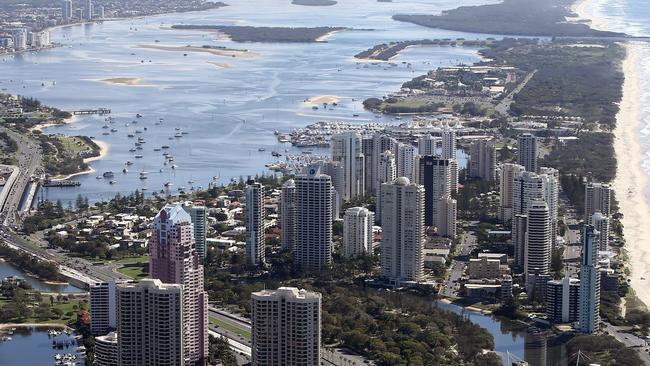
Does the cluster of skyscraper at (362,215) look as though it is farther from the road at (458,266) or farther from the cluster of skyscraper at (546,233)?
the cluster of skyscraper at (546,233)

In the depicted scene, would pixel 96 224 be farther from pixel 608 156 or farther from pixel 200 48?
pixel 200 48

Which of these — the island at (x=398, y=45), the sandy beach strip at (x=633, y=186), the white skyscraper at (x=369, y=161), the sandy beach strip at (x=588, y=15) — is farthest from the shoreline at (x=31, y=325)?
the sandy beach strip at (x=588, y=15)

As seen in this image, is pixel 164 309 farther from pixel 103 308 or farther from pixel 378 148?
pixel 378 148

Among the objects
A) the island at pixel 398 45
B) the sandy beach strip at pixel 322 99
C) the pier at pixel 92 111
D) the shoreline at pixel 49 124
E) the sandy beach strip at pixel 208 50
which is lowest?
the shoreline at pixel 49 124

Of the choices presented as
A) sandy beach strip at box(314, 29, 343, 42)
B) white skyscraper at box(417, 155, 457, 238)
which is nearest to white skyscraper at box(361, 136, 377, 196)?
white skyscraper at box(417, 155, 457, 238)

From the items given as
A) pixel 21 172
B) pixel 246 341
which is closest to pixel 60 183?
pixel 21 172

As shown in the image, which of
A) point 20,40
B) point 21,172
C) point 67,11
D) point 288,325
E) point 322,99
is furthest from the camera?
point 67,11
